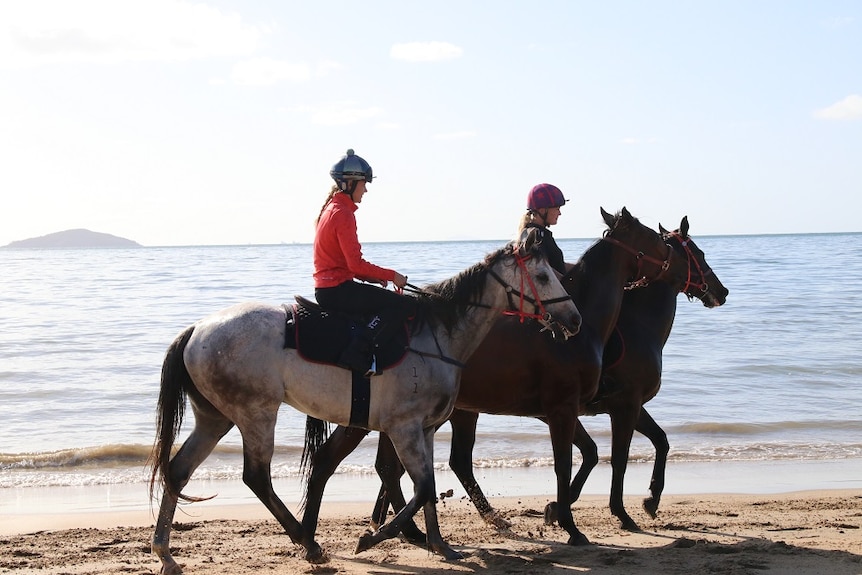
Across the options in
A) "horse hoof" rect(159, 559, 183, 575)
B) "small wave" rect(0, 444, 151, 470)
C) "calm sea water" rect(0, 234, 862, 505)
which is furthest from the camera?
"calm sea water" rect(0, 234, 862, 505)

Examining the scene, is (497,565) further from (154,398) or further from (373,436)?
(154,398)

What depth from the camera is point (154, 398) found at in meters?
15.0

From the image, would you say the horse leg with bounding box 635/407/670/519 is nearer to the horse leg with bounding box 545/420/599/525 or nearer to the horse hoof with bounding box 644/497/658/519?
the horse hoof with bounding box 644/497/658/519

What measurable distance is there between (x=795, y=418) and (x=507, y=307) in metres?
8.42

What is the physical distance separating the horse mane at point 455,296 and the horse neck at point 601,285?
131 centimetres

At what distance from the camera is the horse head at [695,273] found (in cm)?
862

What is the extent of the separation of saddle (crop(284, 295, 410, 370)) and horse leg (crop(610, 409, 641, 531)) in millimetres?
2412

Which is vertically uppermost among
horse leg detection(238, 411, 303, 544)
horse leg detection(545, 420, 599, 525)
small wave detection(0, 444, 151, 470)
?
horse leg detection(238, 411, 303, 544)

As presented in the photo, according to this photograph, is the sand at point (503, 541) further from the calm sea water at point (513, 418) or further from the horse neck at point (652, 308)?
the calm sea water at point (513, 418)

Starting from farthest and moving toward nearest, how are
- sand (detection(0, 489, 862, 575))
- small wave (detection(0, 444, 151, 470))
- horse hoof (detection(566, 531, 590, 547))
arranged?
small wave (detection(0, 444, 151, 470)) → horse hoof (detection(566, 531, 590, 547)) → sand (detection(0, 489, 862, 575))

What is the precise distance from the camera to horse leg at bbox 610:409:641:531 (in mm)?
7844

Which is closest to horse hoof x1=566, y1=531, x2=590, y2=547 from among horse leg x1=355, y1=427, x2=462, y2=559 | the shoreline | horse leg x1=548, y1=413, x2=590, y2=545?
horse leg x1=548, y1=413, x2=590, y2=545

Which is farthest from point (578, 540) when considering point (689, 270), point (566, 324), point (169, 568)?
point (169, 568)

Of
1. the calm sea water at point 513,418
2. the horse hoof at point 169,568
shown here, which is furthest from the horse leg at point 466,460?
the calm sea water at point 513,418
